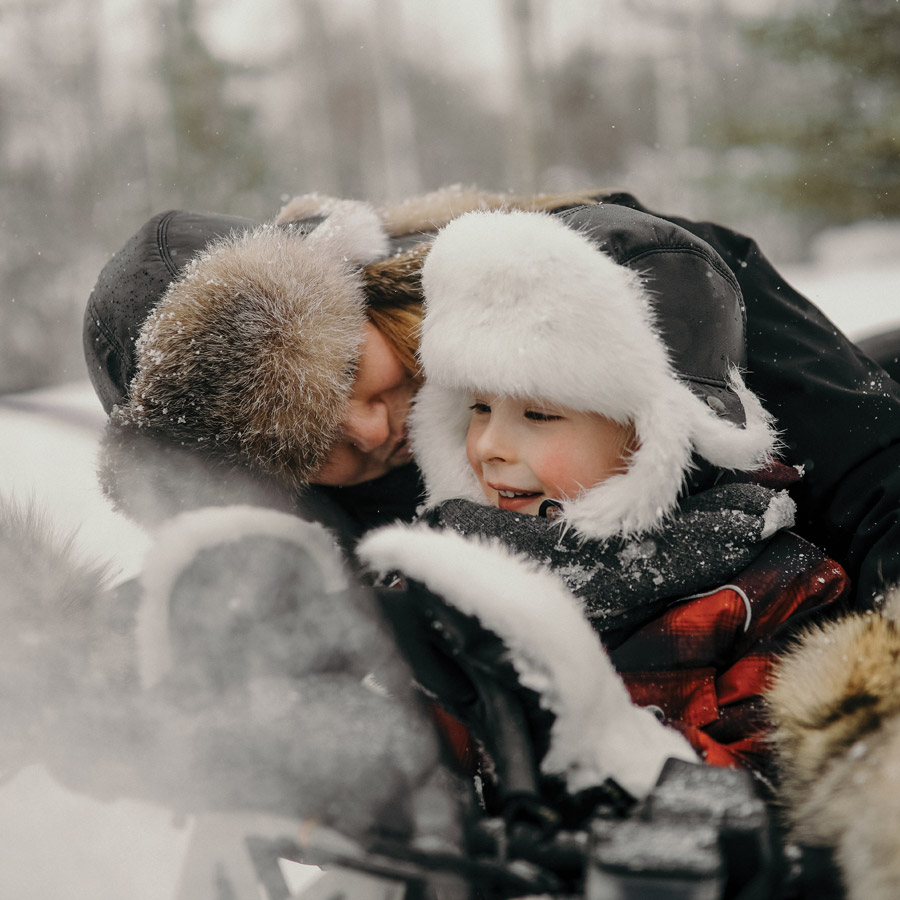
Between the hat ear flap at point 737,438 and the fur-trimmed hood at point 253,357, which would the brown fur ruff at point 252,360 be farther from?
the hat ear flap at point 737,438

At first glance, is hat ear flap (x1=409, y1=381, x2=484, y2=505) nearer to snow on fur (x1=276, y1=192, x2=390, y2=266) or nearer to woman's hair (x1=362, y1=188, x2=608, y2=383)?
woman's hair (x1=362, y1=188, x2=608, y2=383)

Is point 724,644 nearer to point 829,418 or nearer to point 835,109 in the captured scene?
point 829,418

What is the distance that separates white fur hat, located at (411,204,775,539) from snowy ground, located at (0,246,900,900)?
0.44 metres

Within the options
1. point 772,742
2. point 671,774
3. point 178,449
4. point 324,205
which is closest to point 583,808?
point 671,774

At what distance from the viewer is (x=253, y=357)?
3.63 ft

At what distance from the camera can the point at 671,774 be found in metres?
0.65

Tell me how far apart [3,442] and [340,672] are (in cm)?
44

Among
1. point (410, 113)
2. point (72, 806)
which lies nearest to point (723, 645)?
point (72, 806)

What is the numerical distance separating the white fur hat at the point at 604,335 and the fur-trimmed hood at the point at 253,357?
14cm

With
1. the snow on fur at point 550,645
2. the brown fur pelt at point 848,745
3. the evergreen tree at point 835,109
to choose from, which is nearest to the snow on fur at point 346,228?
the snow on fur at point 550,645

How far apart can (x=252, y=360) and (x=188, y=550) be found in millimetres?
416

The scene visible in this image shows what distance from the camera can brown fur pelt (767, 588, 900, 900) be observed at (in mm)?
646

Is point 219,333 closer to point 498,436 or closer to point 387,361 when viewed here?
point 387,361

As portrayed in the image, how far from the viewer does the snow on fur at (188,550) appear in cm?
71
